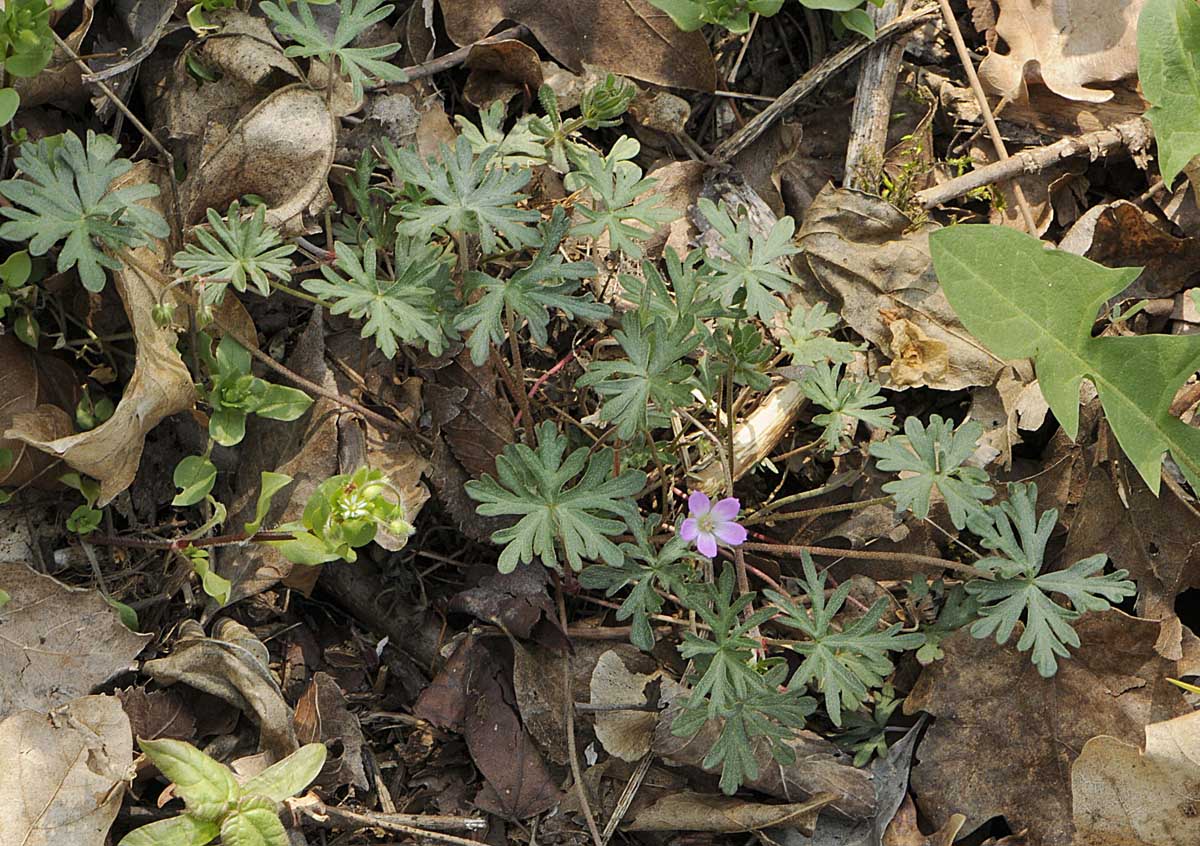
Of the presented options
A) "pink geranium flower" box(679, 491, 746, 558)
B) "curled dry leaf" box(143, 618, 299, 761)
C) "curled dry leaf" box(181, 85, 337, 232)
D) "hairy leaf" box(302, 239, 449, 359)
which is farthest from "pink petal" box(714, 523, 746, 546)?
"curled dry leaf" box(181, 85, 337, 232)

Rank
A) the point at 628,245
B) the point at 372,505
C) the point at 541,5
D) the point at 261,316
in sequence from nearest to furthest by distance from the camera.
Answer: the point at 372,505
the point at 628,245
the point at 261,316
the point at 541,5

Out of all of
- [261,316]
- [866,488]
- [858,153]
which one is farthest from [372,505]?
[858,153]

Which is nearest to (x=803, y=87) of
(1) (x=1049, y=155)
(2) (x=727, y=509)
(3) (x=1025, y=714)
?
(1) (x=1049, y=155)

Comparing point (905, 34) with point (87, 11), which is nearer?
point (87, 11)

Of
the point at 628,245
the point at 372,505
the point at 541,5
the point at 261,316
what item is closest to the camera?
the point at 372,505

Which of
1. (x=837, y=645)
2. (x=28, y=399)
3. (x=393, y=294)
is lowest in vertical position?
(x=837, y=645)

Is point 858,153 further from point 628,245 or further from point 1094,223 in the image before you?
point 628,245

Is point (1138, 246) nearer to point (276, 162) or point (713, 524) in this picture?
point (713, 524)

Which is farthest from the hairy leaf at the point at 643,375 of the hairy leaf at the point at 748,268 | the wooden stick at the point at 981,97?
the wooden stick at the point at 981,97
